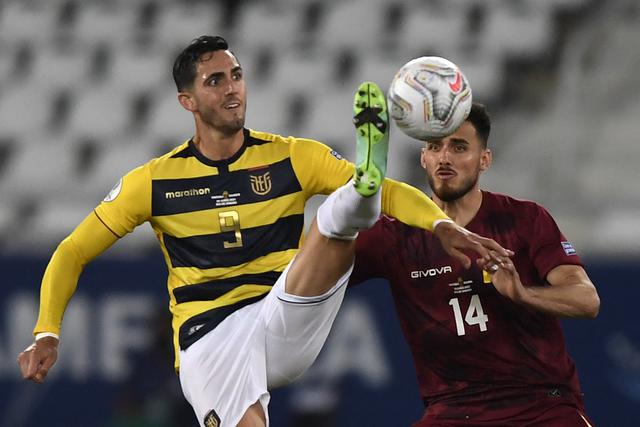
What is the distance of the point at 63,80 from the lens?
10.7 m

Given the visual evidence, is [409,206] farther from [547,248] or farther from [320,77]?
[320,77]

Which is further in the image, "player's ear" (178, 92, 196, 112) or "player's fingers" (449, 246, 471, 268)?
"player's ear" (178, 92, 196, 112)

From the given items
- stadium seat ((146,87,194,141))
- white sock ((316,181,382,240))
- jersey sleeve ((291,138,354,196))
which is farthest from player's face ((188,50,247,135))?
stadium seat ((146,87,194,141))

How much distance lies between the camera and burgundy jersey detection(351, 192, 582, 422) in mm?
4863

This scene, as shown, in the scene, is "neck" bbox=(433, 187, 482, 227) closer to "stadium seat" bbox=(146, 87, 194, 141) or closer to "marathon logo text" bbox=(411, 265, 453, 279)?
"marathon logo text" bbox=(411, 265, 453, 279)

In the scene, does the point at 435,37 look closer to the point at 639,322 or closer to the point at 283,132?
the point at 283,132

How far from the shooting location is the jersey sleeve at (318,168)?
16.6 ft

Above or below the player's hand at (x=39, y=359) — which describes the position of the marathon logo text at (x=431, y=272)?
above

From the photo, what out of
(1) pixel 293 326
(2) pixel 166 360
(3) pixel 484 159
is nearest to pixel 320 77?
(2) pixel 166 360

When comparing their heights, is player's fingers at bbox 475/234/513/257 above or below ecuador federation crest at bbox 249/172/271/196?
below

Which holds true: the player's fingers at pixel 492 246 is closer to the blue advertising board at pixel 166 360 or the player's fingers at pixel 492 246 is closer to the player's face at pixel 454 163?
the player's face at pixel 454 163

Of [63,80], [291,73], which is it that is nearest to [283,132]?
[291,73]

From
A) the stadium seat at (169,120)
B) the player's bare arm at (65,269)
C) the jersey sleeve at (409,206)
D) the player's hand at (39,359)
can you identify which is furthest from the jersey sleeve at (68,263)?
the stadium seat at (169,120)

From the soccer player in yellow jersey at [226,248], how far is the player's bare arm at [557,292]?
663 millimetres
